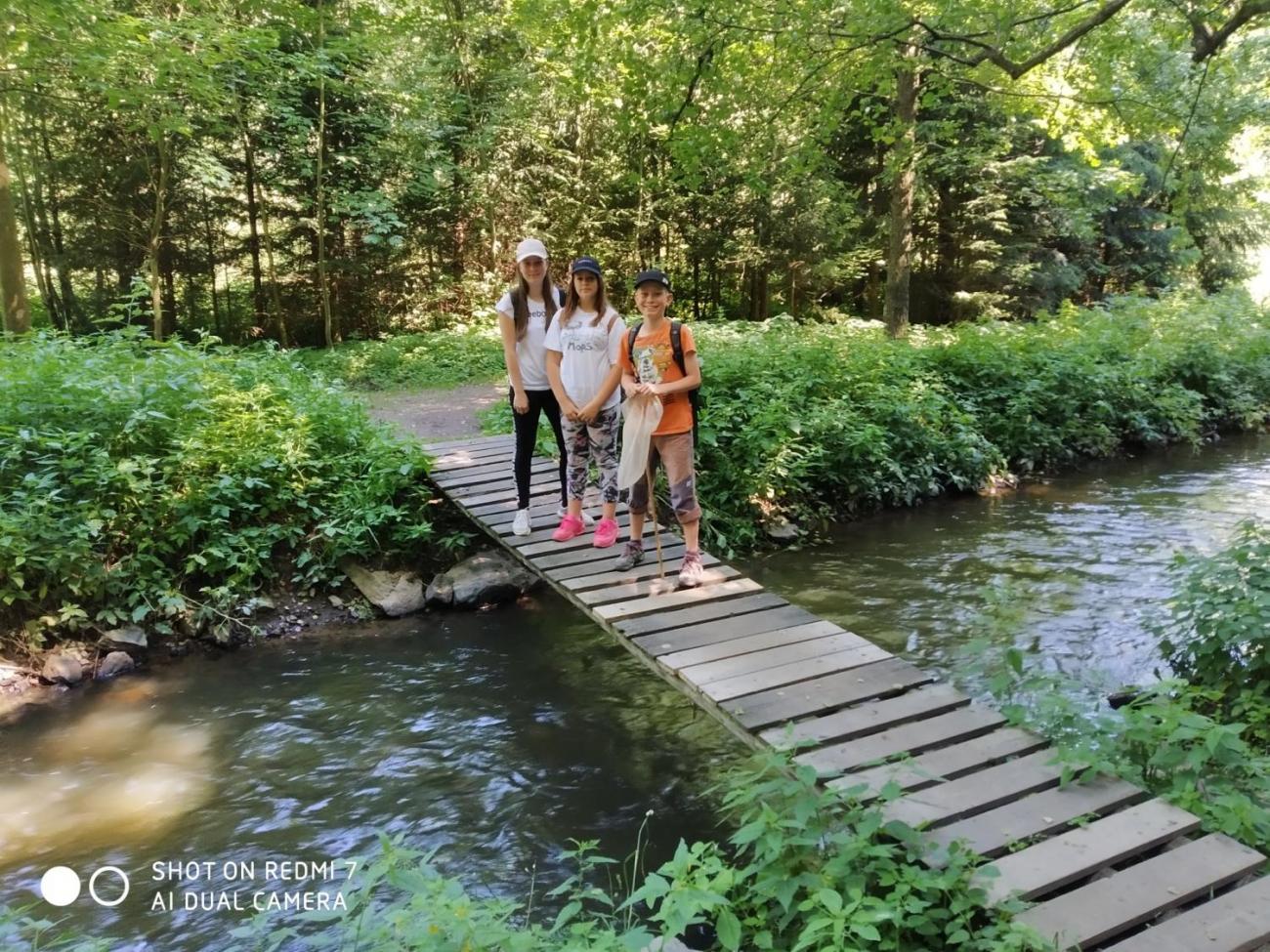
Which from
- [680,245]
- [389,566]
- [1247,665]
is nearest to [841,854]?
[1247,665]

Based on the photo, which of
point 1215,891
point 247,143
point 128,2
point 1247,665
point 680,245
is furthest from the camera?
point 680,245

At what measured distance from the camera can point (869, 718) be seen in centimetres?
392

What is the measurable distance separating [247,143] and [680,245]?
10.1m

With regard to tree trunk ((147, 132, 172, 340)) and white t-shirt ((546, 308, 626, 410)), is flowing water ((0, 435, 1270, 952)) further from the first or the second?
tree trunk ((147, 132, 172, 340))

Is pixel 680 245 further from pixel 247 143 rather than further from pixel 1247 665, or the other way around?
pixel 1247 665

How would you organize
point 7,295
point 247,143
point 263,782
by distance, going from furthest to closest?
point 247,143
point 7,295
point 263,782

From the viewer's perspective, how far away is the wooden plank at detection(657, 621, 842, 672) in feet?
14.7

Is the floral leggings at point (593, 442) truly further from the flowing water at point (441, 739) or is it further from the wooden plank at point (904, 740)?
the wooden plank at point (904, 740)

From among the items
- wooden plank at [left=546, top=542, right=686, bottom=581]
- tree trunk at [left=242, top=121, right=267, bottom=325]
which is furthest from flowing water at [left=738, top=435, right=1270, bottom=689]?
tree trunk at [left=242, top=121, right=267, bottom=325]

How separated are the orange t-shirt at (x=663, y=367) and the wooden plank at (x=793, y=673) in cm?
161

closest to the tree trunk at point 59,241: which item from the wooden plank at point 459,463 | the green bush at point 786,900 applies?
the wooden plank at point 459,463

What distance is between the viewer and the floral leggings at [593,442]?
5.82 meters

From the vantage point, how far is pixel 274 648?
671cm

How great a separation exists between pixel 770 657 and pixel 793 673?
0.71 feet
